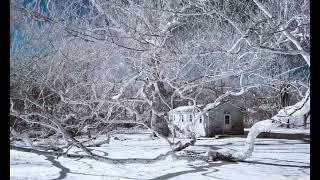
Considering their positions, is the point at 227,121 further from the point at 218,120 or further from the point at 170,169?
the point at 170,169

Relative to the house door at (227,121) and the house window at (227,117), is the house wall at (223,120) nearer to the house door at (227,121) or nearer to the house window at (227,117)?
the house door at (227,121)

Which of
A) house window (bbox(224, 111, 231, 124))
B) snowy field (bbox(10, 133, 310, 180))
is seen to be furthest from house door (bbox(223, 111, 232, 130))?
snowy field (bbox(10, 133, 310, 180))

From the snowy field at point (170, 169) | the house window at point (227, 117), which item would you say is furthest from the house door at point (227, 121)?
the snowy field at point (170, 169)

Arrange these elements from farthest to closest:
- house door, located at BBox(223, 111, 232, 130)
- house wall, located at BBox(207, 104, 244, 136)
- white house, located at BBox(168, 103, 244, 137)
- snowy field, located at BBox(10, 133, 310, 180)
Answer: house door, located at BBox(223, 111, 232, 130) < house wall, located at BBox(207, 104, 244, 136) < white house, located at BBox(168, 103, 244, 137) < snowy field, located at BBox(10, 133, 310, 180)

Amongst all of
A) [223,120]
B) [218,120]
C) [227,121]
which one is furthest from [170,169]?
[227,121]

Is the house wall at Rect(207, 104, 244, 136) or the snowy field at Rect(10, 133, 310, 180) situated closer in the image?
the snowy field at Rect(10, 133, 310, 180)

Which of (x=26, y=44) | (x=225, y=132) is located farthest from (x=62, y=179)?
(x=225, y=132)

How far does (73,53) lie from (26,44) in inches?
68.6

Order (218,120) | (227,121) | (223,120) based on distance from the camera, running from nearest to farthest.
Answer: (218,120) → (223,120) → (227,121)

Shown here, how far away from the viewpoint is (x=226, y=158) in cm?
1186

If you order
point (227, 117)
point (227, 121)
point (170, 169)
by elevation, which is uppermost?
point (227, 117)

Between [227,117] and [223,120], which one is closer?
[223,120]

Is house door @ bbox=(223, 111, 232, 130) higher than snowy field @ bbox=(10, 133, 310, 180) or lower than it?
higher

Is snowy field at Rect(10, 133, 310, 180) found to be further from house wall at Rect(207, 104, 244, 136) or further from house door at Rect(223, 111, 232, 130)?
house door at Rect(223, 111, 232, 130)
